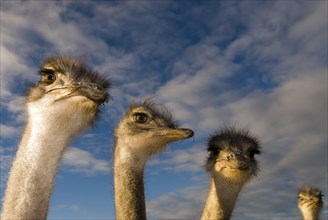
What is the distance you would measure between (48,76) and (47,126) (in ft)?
2.37

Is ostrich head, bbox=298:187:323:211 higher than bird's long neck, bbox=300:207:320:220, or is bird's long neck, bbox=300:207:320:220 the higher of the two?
ostrich head, bbox=298:187:323:211

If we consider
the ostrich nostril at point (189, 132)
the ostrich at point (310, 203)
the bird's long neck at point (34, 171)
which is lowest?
the bird's long neck at point (34, 171)

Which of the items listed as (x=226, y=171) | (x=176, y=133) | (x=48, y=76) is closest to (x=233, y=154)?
(x=226, y=171)

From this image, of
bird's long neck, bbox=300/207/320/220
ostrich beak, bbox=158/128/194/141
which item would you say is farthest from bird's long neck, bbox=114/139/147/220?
bird's long neck, bbox=300/207/320/220

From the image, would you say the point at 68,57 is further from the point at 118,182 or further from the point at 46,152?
the point at 118,182

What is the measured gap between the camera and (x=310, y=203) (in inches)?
522

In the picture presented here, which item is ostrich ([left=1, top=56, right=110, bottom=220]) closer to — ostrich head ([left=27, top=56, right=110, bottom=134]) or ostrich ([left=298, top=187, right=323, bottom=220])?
ostrich head ([left=27, top=56, right=110, bottom=134])

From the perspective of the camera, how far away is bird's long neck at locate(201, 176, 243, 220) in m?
8.73

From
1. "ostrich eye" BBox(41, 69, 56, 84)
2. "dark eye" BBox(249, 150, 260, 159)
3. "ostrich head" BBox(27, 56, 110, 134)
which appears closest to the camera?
"ostrich head" BBox(27, 56, 110, 134)

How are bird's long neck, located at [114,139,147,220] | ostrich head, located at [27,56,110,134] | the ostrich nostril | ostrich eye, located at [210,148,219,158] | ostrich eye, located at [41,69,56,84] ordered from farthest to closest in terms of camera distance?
ostrich eye, located at [210,148,219,158] < bird's long neck, located at [114,139,147,220] < the ostrich nostril < ostrich eye, located at [41,69,56,84] < ostrich head, located at [27,56,110,134]

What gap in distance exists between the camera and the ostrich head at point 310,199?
522 inches

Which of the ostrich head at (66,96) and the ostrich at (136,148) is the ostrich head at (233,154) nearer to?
the ostrich at (136,148)

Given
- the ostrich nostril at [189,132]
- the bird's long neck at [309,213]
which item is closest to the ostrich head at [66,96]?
the ostrich nostril at [189,132]

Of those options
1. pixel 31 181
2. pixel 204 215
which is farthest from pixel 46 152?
pixel 204 215
